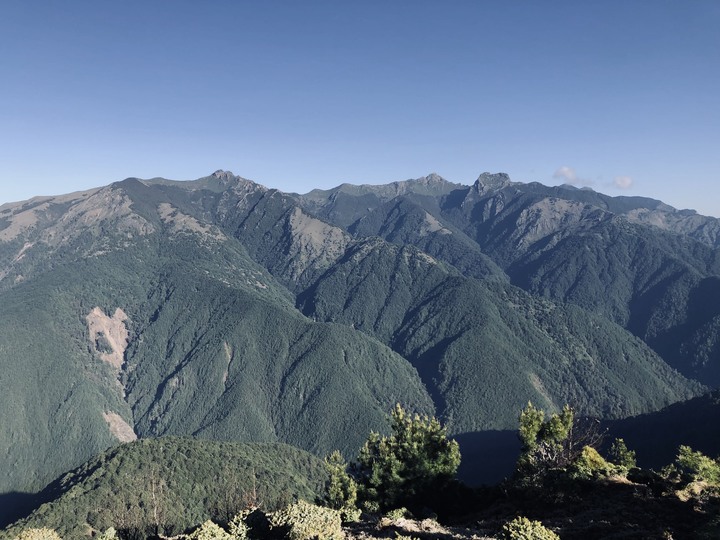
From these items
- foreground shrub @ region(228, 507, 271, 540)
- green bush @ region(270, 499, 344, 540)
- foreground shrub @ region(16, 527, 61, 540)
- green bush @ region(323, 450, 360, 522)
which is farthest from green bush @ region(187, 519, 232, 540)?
green bush @ region(323, 450, 360, 522)

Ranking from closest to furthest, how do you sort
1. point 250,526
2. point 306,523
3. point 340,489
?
point 306,523 < point 250,526 < point 340,489

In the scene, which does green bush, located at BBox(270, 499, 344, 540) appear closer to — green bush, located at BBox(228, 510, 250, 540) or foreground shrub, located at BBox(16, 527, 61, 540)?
green bush, located at BBox(228, 510, 250, 540)

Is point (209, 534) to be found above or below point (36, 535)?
above

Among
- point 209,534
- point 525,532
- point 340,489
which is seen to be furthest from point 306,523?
point 340,489

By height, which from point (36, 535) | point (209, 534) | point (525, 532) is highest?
point (525, 532)

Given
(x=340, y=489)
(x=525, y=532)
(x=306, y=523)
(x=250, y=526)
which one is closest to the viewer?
(x=525, y=532)

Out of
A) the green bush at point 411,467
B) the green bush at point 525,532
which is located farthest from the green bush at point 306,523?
the green bush at point 411,467

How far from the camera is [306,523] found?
39.8m

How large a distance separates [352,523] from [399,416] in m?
41.6

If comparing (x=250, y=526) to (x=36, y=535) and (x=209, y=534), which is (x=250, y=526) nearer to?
(x=209, y=534)

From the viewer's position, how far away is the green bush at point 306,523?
126ft

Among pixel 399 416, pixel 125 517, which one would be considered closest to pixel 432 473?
pixel 399 416

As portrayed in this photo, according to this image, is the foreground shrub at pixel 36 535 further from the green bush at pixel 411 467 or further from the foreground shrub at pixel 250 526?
the green bush at pixel 411 467

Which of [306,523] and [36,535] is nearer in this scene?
[306,523]
